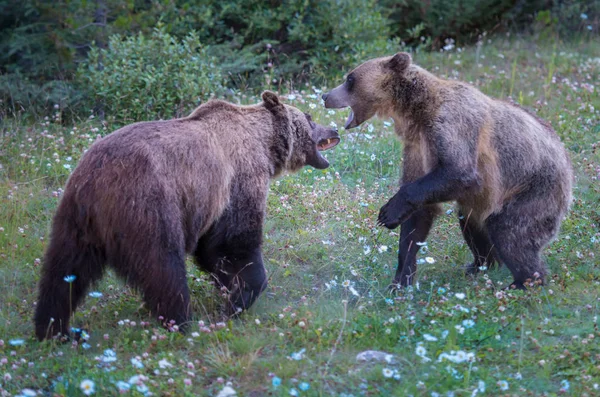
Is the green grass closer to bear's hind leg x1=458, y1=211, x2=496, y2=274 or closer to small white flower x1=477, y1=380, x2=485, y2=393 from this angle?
small white flower x1=477, y1=380, x2=485, y2=393

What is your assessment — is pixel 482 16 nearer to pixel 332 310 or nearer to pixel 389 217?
pixel 389 217

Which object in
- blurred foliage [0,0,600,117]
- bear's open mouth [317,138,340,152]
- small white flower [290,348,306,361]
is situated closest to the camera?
small white flower [290,348,306,361]

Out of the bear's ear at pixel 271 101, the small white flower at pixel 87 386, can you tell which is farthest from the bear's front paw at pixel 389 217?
Result: the small white flower at pixel 87 386

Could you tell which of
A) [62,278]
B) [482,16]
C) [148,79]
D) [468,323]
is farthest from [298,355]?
[482,16]

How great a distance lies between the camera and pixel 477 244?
21.8 feet

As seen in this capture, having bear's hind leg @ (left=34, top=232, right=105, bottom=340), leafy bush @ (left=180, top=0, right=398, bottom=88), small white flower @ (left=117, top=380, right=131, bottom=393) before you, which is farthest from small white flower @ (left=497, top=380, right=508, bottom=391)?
leafy bush @ (left=180, top=0, right=398, bottom=88)

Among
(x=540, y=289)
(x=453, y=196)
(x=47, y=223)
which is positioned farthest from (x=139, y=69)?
(x=540, y=289)

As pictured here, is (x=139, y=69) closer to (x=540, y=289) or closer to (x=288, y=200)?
(x=288, y=200)

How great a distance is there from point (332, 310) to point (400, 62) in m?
2.04

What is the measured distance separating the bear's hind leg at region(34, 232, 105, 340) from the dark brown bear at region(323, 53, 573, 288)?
84.9 inches

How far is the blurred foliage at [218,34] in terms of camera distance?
9648 mm

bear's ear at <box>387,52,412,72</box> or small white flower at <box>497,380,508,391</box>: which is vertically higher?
bear's ear at <box>387,52,412,72</box>

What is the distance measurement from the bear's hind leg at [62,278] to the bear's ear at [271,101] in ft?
6.46

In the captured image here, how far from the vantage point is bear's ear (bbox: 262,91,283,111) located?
20.5 ft
